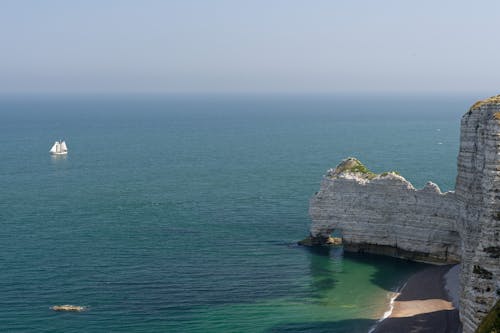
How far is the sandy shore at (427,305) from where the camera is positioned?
50.2 metres

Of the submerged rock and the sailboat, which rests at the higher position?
the sailboat

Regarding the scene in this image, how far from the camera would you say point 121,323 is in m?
50.4

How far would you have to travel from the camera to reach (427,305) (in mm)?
55094

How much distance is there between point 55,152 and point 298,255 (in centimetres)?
9479

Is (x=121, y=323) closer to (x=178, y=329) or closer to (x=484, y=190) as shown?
(x=178, y=329)

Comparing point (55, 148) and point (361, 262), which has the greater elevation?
point (55, 148)

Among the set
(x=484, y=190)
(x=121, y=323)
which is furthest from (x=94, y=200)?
(x=484, y=190)

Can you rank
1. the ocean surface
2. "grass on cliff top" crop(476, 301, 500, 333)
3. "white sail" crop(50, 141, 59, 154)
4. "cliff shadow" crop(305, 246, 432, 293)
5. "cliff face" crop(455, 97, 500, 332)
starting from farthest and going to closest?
"white sail" crop(50, 141, 59, 154) → "cliff shadow" crop(305, 246, 432, 293) → the ocean surface → "cliff face" crop(455, 97, 500, 332) → "grass on cliff top" crop(476, 301, 500, 333)

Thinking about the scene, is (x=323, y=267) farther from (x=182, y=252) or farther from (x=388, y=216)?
(x=182, y=252)

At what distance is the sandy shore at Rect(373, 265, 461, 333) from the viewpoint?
5023 centimetres

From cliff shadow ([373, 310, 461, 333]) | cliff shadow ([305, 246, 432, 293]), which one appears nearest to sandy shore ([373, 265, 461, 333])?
cliff shadow ([373, 310, 461, 333])

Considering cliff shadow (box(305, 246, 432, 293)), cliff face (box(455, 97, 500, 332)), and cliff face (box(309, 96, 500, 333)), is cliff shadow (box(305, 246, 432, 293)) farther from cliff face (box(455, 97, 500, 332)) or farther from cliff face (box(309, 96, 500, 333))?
cliff face (box(455, 97, 500, 332))

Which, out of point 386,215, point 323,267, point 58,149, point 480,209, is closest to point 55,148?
point 58,149

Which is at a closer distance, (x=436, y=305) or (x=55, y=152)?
(x=436, y=305)
